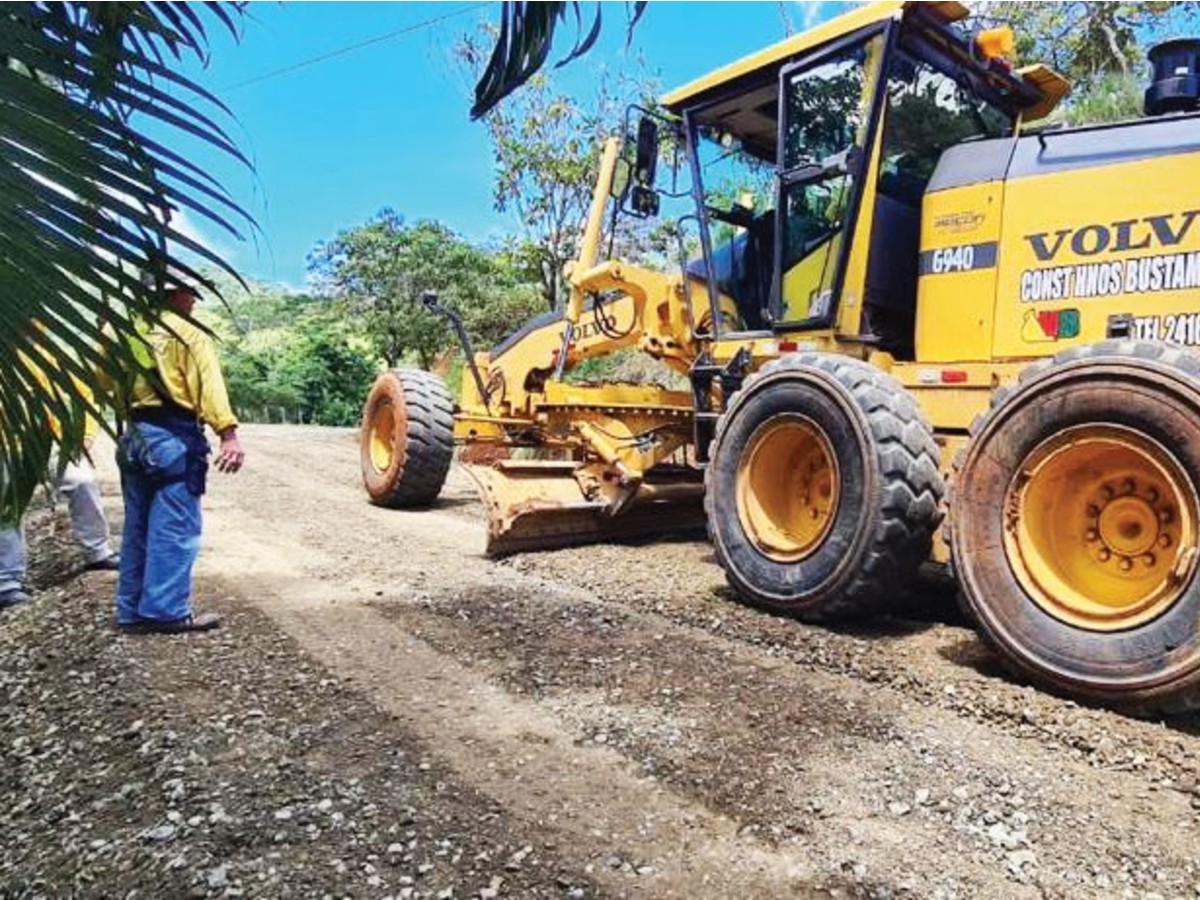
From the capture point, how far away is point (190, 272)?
118 cm

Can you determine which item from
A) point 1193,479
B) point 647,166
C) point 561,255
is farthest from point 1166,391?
point 561,255

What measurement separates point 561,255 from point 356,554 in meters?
9.70

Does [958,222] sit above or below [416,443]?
above

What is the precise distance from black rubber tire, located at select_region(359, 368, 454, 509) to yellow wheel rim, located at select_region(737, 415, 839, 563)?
12.1 ft

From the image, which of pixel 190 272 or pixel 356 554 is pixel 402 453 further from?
pixel 190 272

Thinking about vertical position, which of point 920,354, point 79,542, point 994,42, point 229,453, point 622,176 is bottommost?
point 79,542

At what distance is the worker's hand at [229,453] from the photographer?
164 inches

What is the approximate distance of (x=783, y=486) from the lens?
4789mm

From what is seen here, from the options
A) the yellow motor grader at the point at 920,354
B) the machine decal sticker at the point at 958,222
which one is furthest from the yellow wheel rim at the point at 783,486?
the machine decal sticker at the point at 958,222

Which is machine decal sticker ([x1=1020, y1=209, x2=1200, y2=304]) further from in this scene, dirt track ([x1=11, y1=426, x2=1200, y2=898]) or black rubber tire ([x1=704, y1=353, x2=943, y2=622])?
dirt track ([x1=11, y1=426, x2=1200, y2=898])

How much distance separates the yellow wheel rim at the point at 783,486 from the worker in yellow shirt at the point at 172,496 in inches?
93.5

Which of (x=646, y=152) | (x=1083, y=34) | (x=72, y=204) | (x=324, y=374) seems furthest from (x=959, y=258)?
(x=324, y=374)

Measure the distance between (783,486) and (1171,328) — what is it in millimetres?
1793

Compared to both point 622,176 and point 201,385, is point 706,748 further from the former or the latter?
point 622,176
